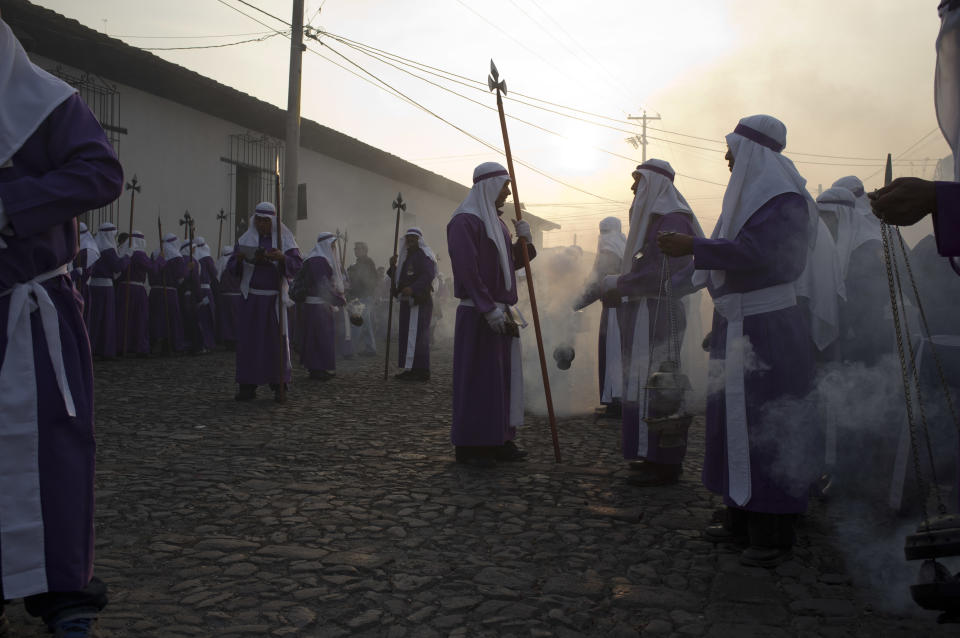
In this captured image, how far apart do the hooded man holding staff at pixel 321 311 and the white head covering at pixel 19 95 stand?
7784 mm

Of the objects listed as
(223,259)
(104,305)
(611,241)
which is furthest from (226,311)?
(611,241)

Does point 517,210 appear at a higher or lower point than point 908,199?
higher

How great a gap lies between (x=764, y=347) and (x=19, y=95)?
3068 millimetres

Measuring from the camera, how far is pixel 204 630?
2562 mm

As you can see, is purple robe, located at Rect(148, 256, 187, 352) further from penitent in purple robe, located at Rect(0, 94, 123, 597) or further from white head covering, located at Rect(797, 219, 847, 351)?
white head covering, located at Rect(797, 219, 847, 351)

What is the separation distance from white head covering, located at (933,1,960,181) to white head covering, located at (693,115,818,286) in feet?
4.31

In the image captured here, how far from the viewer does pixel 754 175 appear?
11.5 feet

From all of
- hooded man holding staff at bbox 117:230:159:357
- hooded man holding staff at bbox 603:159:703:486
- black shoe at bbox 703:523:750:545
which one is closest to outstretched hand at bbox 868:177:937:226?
black shoe at bbox 703:523:750:545

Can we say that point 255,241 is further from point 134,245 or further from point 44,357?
point 44,357

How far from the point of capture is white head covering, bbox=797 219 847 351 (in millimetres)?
4324

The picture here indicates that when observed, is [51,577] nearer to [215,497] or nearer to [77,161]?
[77,161]

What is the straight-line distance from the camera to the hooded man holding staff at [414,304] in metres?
10.5

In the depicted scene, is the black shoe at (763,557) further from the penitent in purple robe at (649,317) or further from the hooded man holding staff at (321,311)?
the hooded man holding staff at (321,311)

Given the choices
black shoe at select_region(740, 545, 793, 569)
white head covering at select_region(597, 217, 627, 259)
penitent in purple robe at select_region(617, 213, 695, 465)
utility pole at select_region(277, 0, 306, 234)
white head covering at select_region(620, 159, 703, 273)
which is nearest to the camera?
black shoe at select_region(740, 545, 793, 569)
